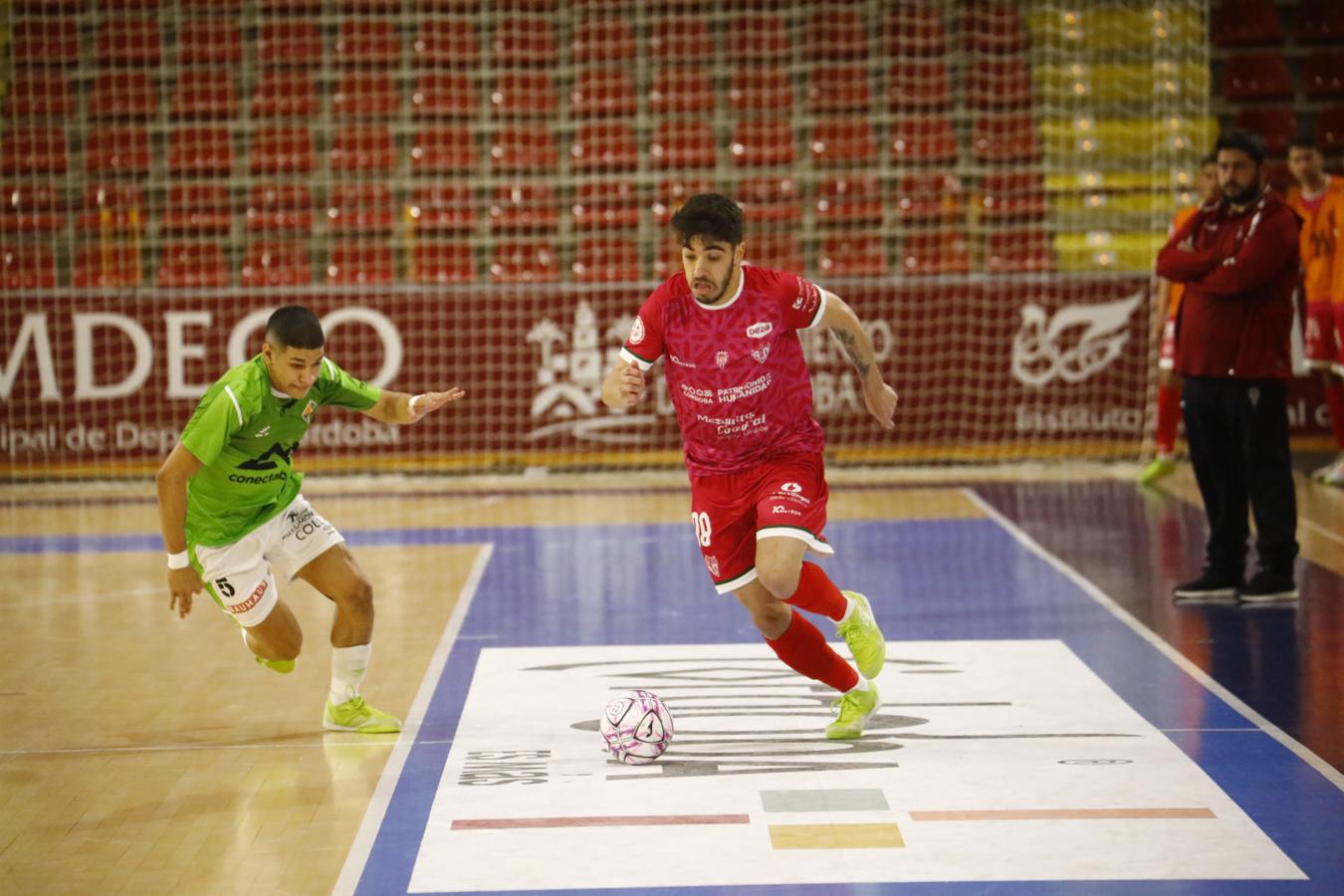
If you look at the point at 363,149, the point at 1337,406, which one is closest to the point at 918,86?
the point at 363,149

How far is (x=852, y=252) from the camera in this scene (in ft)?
51.2

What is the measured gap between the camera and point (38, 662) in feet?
24.7

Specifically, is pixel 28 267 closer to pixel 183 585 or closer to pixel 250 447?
pixel 250 447

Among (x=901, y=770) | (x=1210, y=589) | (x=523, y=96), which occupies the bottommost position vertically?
(x=901, y=770)

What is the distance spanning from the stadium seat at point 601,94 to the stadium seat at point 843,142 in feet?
6.11

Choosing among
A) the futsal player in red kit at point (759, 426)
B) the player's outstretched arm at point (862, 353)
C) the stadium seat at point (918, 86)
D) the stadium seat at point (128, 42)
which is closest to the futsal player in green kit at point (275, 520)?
the futsal player in red kit at point (759, 426)

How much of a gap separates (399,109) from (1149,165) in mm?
7521

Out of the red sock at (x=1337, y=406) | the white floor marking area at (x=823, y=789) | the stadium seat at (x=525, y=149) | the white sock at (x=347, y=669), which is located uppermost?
the stadium seat at (x=525, y=149)

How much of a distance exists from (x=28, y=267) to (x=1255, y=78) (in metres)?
12.0

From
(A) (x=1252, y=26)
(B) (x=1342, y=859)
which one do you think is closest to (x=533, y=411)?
(A) (x=1252, y=26)

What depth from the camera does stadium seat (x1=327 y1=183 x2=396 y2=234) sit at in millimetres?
15539

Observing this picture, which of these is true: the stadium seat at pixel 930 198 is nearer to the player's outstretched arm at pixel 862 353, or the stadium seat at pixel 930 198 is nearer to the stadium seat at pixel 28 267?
the stadium seat at pixel 28 267

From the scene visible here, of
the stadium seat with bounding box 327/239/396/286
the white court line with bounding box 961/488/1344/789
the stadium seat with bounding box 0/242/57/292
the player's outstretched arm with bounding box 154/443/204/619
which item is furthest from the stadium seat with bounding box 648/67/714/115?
the player's outstretched arm with bounding box 154/443/204/619

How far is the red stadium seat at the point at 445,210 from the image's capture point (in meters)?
15.5
